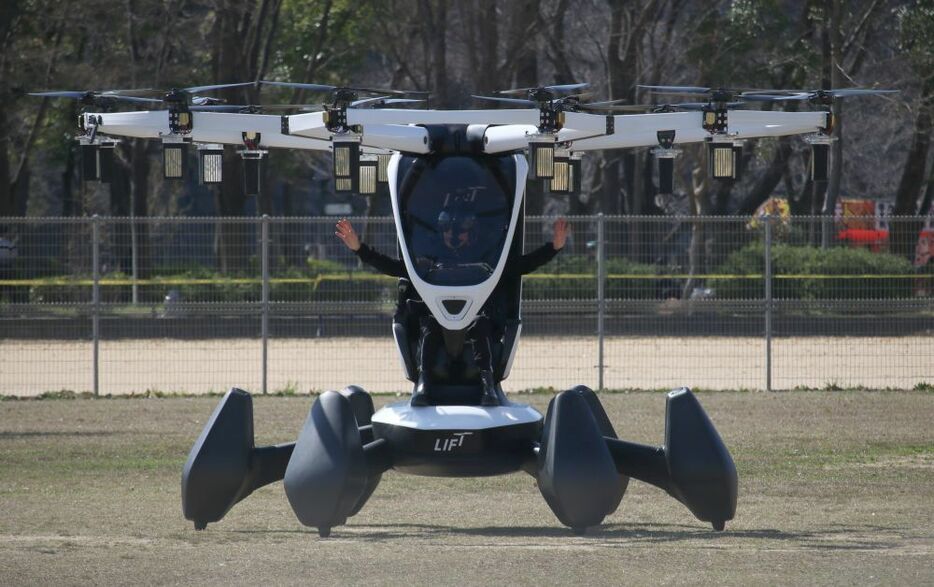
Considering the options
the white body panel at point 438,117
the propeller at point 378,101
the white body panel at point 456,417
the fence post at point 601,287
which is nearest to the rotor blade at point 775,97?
the white body panel at point 438,117

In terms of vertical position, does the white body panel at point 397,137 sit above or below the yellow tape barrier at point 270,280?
above

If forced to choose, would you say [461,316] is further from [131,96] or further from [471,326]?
[131,96]

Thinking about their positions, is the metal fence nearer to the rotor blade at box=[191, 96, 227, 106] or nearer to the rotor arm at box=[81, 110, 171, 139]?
the rotor blade at box=[191, 96, 227, 106]

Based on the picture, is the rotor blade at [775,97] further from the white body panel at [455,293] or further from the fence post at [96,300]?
the fence post at [96,300]

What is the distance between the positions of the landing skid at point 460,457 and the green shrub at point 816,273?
12693mm

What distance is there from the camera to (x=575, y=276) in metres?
24.6

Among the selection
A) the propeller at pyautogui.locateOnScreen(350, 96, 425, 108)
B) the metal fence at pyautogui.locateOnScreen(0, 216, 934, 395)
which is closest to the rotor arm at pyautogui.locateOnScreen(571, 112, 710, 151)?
the propeller at pyautogui.locateOnScreen(350, 96, 425, 108)

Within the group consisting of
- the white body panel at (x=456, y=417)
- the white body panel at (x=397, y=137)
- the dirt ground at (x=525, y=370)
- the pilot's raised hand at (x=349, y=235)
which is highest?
the white body panel at (x=397, y=137)

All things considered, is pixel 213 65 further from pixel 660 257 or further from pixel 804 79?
pixel 660 257

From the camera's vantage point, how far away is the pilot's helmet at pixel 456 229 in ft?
36.9

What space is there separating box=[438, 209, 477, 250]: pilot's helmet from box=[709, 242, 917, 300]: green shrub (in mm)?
12772

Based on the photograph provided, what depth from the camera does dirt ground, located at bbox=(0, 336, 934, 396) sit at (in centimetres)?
2358

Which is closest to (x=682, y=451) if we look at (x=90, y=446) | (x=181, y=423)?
(x=90, y=446)

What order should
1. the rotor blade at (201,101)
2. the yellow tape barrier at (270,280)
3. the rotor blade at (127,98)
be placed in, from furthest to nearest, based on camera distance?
the yellow tape barrier at (270,280)
the rotor blade at (201,101)
the rotor blade at (127,98)
